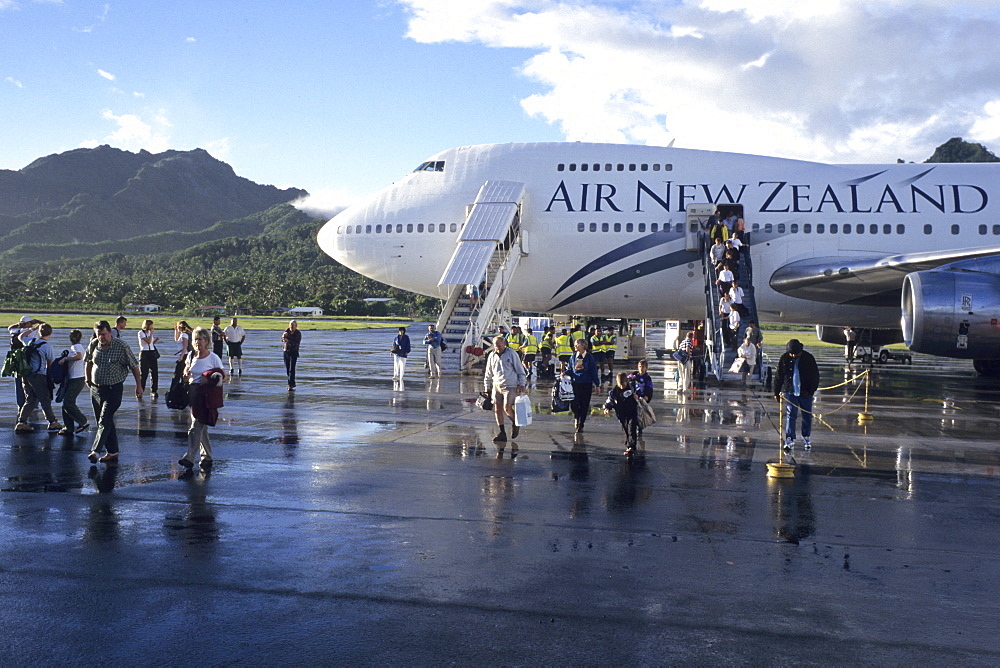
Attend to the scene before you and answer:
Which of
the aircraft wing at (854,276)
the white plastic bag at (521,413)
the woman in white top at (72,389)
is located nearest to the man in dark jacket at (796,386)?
the white plastic bag at (521,413)

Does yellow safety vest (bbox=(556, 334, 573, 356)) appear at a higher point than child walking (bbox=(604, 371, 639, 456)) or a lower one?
higher

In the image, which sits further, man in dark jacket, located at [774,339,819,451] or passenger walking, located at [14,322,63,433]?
passenger walking, located at [14,322,63,433]

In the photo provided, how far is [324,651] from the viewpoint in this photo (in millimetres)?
4648

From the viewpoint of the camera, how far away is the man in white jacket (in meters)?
11.8

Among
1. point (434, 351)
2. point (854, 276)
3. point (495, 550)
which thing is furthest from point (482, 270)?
point (495, 550)

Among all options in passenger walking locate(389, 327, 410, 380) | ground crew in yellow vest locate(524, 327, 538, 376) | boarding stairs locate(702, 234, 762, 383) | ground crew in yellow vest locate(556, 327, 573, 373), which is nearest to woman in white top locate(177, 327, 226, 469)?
passenger walking locate(389, 327, 410, 380)

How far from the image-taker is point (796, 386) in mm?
11352

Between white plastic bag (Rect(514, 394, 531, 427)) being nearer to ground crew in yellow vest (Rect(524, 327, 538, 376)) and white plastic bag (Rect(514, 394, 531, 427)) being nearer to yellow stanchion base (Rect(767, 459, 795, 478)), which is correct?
yellow stanchion base (Rect(767, 459, 795, 478))

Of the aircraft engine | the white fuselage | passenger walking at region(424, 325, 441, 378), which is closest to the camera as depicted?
the aircraft engine

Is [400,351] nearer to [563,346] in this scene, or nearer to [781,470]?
[563,346]

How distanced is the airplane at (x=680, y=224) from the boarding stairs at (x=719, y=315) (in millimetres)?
619

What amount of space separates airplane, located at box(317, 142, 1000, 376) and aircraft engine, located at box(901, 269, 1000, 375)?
3561 mm

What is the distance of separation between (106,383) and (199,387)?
1491 millimetres

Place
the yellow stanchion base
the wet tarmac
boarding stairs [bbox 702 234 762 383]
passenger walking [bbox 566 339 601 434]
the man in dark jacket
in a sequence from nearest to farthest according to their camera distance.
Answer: the wet tarmac → the yellow stanchion base → the man in dark jacket → passenger walking [bbox 566 339 601 434] → boarding stairs [bbox 702 234 762 383]
